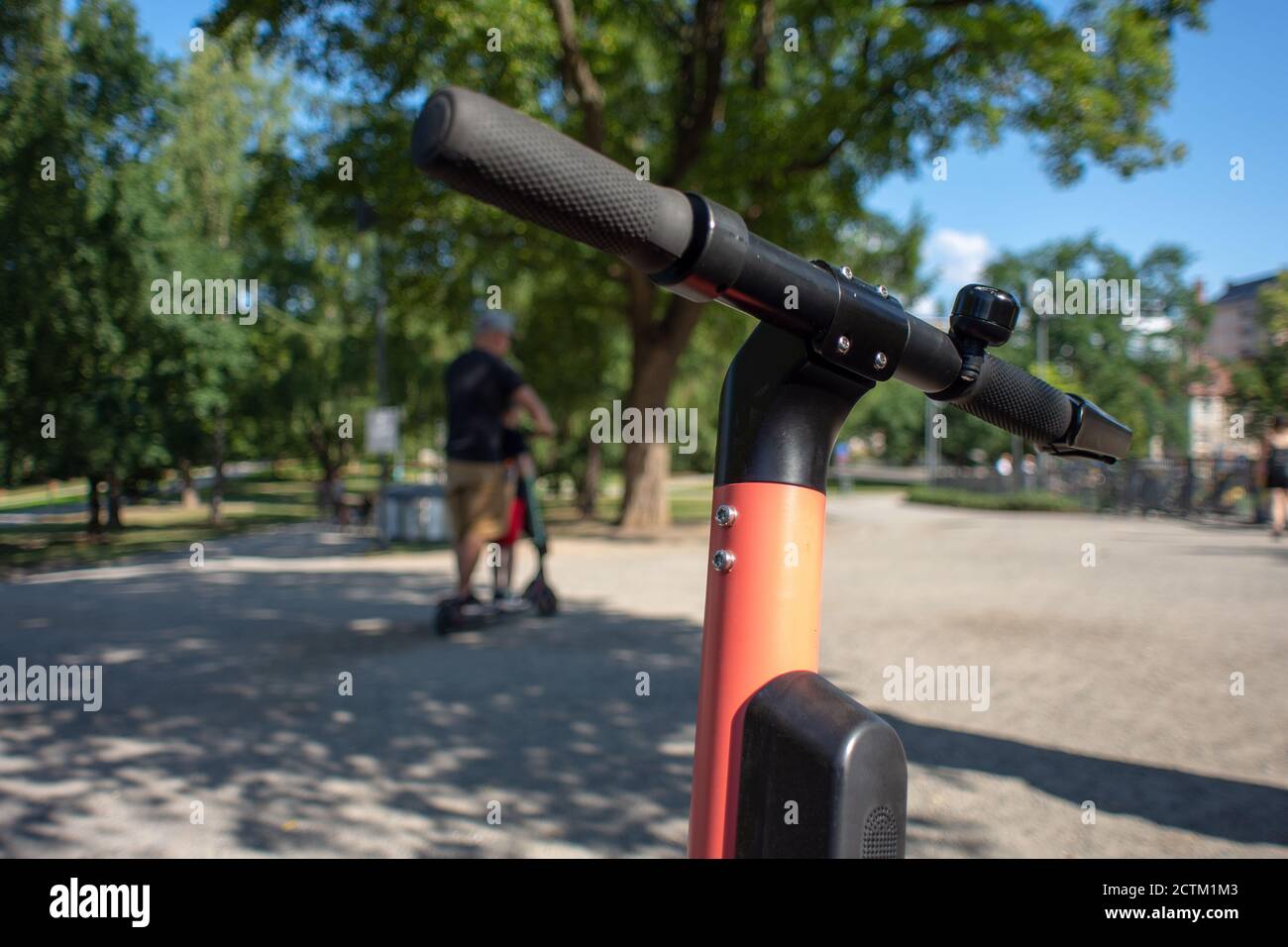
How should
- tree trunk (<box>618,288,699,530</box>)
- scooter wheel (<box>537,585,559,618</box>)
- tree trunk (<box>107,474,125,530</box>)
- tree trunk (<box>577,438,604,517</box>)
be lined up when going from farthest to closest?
tree trunk (<box>577,438,604,517</box>) → tree trunk (<box>107,474,125,530</box>) → tree trunk (<box>618,288,699,530</box>) → scooter wheel (<box>537,585,559,618</box>)

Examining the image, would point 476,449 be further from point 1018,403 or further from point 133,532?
point 133,532

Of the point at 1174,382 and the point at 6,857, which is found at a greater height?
the point at 1174,382

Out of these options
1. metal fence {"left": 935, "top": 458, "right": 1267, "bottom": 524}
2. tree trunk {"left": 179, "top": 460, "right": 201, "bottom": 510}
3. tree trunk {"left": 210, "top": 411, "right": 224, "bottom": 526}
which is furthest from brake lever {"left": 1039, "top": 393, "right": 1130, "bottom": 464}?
tree trunk {"left": 179, "top": 460, "right": 201, "bottom": 510}

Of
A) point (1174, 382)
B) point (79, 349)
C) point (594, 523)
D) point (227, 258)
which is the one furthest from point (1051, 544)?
point (1174, 382)

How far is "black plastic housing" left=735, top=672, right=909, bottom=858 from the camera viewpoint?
3.38 ft

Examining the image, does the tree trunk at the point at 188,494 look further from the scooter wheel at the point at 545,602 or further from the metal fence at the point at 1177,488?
the metal fence at the point at 1177,488

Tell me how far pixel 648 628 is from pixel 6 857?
176 inches

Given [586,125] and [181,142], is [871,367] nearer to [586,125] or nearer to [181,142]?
[586,125]

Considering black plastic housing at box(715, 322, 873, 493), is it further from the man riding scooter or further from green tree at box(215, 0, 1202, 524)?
green tree at box(215, 0, 1202, 524)

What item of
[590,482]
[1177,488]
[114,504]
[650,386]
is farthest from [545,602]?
[1177,488]

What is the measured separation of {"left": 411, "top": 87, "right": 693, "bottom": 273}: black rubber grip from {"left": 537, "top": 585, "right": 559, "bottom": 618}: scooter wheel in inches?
253

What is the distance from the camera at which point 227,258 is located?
21406 millimetres

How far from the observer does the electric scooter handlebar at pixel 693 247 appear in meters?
0.74
